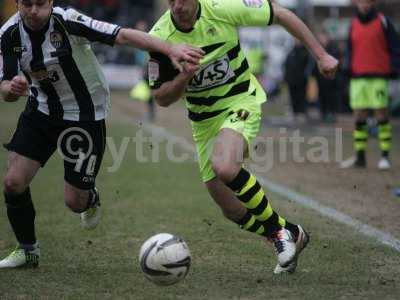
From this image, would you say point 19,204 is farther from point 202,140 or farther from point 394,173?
point 394,173

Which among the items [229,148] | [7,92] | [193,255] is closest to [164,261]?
[229,148]

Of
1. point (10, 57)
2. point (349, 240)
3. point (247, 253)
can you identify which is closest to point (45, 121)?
point (10, 57)

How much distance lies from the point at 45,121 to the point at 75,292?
1.42 m

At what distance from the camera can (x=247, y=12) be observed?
6379mm

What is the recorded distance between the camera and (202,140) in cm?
669

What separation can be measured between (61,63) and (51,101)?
1.07 ft

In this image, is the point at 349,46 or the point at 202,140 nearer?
the point at 202,140

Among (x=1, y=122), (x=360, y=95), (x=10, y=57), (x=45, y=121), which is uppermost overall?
(x=10, y=57)

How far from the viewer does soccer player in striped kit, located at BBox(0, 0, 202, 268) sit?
6168 mm

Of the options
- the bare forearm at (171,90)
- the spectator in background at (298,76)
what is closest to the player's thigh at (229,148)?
the bare forearm at (171,90)

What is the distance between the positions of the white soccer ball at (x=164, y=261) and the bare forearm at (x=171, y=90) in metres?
0.99

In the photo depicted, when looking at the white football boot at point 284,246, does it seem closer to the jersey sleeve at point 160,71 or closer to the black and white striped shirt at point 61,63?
the jersey sleeve at point 160,71

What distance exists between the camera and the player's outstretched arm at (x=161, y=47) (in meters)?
5.63

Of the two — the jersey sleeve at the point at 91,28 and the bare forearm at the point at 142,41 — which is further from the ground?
the jersey sleeve at the point at 91,28
